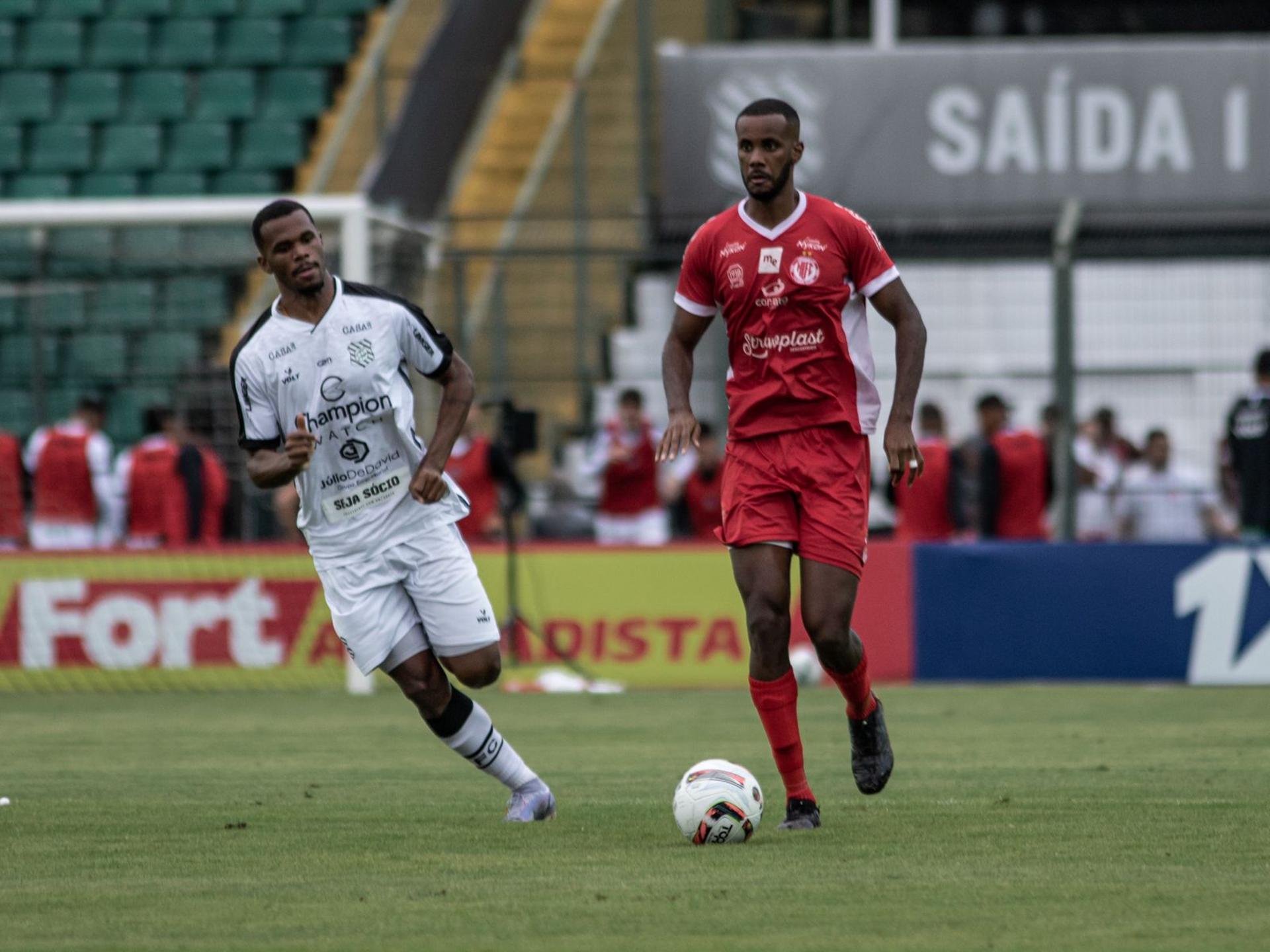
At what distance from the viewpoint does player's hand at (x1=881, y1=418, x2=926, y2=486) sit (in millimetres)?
7168

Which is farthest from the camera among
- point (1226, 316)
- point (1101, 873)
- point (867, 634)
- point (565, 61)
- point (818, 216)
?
point (565, 61)

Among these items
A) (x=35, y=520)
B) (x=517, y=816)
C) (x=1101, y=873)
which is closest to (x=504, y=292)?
(x=35, y=520)

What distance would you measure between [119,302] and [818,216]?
447 inches

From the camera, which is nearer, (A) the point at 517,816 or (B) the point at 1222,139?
(A) the point at 517,816

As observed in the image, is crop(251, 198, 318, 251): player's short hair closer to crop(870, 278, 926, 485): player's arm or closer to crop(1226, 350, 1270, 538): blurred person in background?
crop(870, 278, 926, 485): player's arm

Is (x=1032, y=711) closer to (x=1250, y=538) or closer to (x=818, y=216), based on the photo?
(x=1250, y=538)

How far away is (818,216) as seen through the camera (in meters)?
7.43

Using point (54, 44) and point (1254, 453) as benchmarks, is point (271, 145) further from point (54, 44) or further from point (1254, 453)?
point (1254, 453)

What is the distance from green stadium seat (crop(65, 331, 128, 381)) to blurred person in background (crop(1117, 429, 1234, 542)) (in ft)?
26.8

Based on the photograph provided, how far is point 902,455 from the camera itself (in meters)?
7.18

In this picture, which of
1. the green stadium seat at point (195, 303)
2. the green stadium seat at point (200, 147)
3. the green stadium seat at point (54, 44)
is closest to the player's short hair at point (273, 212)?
the green stadium seat at point (195, 303)

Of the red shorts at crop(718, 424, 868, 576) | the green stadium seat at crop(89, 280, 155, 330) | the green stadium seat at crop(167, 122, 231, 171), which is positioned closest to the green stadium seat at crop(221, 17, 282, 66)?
the green stadium seat at crop(167, 122, 231, 171)

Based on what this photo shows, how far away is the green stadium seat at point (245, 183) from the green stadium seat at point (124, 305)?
4.87 metres

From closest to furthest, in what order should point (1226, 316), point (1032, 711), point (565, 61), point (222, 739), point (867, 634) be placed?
point (222, 739), point (1032, 711), point (867, 634), point (1226, 316), point (565, 61)
